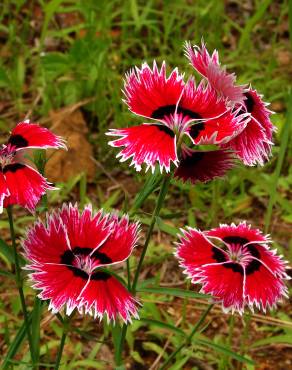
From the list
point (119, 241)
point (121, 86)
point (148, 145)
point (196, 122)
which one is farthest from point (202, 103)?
point (121, 86)

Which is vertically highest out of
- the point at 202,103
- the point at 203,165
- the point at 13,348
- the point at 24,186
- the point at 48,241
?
the point at 202,103

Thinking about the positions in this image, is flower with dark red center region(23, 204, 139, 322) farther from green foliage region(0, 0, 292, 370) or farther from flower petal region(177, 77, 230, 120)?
green foliage region(0, 0, 292, 370)

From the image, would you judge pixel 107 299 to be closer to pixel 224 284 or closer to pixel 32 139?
pixel 224 284

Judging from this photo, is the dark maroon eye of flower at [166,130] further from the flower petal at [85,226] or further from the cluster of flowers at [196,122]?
the flower petal at [85,226]

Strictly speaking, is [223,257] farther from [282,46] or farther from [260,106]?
[282,46]

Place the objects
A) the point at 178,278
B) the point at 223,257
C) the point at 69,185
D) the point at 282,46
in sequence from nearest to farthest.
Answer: the point at 223,257 → the point at 178,278 → the point at 69,185 → the point at 282,46

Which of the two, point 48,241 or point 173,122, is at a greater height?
point 173,122

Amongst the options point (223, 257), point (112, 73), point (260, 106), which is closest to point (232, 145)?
point (260, 106)
